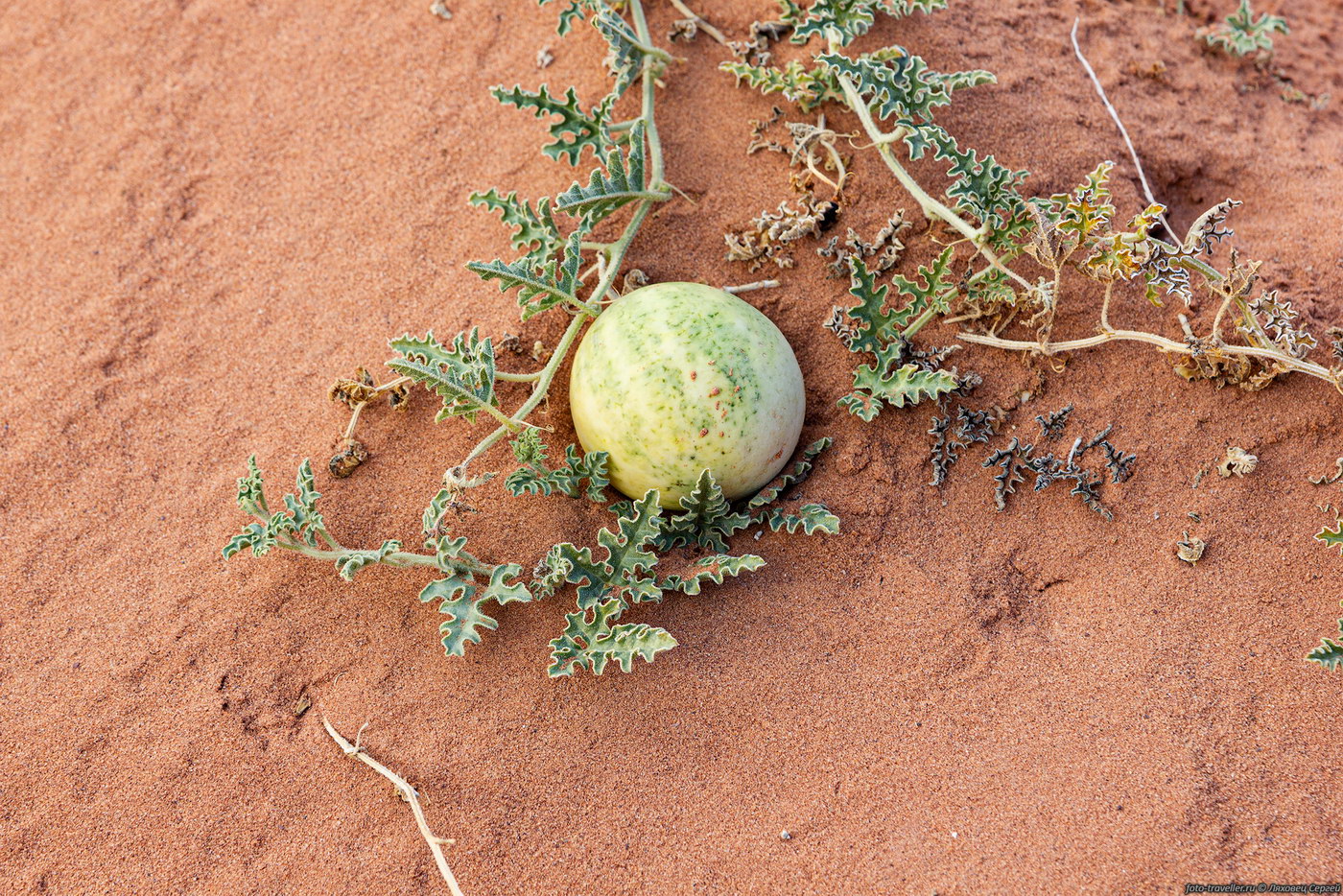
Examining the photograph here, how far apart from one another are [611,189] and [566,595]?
3.94 ft

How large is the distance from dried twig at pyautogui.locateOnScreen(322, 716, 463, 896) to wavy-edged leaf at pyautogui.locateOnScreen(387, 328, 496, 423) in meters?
0.87

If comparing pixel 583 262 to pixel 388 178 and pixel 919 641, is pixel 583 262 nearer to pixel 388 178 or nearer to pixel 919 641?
pixel 388 178

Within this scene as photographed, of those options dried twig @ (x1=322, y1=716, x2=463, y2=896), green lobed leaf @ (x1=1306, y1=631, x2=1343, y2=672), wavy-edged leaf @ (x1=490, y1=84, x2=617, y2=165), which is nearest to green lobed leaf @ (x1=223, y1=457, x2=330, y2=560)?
dried twig @ (x1=322, y1=716, x2=463, y2=896)

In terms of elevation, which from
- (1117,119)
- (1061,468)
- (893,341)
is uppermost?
(893,341)

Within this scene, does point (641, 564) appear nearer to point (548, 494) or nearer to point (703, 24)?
point (548, 494)

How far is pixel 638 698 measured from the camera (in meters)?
2.58

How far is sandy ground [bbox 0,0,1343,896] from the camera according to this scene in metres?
2.38

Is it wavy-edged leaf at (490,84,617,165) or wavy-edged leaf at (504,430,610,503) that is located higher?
wavy-edged leaf at (490,84,617,165)

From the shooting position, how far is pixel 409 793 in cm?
240

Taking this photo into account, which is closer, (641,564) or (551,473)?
(641,564)

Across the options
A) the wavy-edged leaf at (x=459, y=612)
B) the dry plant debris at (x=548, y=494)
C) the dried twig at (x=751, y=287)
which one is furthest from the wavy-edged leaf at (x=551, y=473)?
the dried twig at (x=751, y=287)

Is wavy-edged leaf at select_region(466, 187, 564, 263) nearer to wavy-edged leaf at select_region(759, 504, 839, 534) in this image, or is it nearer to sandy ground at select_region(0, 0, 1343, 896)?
sandy ground at select_region(0, 0, 1343, 896)

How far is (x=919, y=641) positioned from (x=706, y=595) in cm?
58

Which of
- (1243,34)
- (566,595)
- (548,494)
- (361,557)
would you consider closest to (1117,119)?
(1243,34)
